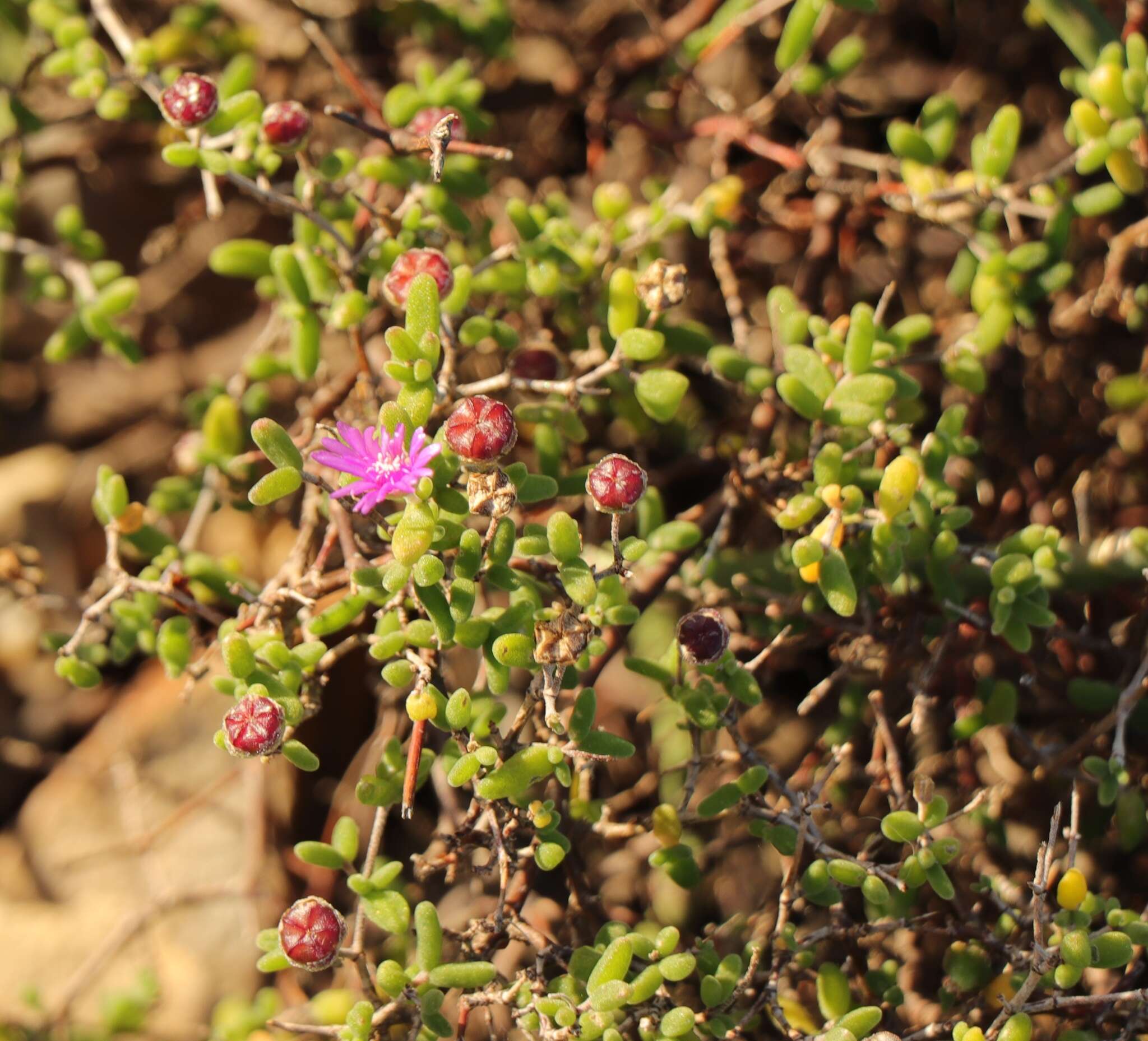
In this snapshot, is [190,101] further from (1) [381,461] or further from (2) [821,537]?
(2) [821,537]

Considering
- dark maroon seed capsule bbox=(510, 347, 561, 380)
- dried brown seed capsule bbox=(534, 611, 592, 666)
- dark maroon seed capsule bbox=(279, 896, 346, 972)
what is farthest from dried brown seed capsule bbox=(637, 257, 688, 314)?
dark maroon seed capsule bbox=(279, 896, 346, 972)

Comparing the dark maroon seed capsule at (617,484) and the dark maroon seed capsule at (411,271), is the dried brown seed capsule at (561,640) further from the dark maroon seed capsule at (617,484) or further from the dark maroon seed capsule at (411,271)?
the dark maroon seed capsule at (411,271)

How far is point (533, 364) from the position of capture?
2.61 m

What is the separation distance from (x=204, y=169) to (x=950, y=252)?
7.15 feet

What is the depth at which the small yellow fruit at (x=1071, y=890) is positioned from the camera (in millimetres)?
2081

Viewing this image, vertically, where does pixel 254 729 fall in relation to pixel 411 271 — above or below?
below

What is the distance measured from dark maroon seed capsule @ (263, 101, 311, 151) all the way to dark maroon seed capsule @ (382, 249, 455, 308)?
373 millimetres

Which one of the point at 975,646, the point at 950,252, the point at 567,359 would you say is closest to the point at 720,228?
the point at 567,359

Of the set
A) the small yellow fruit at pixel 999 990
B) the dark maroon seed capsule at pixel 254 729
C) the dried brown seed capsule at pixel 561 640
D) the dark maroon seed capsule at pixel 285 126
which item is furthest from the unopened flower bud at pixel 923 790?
the dark maroon seed capsule at pixel 285 126

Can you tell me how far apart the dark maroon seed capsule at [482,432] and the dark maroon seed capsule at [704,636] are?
0.52 m

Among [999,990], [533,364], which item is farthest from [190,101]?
[999,990]

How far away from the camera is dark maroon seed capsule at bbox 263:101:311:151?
2359mm

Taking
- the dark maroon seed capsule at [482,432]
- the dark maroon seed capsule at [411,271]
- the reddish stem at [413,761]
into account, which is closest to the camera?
the dark maroon seed capsule at [482,432]

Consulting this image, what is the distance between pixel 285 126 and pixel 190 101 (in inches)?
7.8
